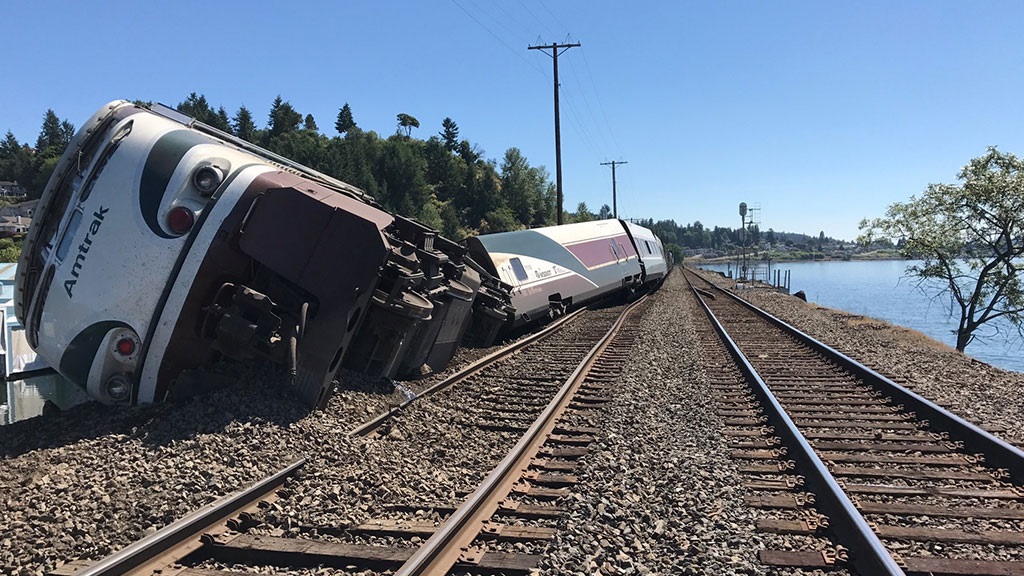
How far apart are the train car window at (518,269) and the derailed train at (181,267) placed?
742cm

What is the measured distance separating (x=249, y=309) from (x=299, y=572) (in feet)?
9.58

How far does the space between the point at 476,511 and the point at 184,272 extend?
11.6 feet

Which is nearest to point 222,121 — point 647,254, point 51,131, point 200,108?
point 200,108

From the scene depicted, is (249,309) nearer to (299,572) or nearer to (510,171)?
(299,572)

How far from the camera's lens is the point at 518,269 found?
14.2m

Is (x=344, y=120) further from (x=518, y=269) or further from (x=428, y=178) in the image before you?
(x=518, y=269)

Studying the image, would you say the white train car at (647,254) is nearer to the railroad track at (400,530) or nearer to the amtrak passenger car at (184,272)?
the amtrak passenger car at (184,272)

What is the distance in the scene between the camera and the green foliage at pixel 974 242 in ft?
82.1

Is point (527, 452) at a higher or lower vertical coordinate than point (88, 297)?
lower

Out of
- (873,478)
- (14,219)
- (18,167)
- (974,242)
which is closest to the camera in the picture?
(873,478)

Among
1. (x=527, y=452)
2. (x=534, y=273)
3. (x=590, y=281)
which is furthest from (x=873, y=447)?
(x=590, y=281)

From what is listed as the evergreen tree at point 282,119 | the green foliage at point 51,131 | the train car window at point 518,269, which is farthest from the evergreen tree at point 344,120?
the train car window at point 518,269

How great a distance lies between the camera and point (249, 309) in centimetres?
577

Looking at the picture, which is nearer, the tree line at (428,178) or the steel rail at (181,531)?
the steel rail at (181,531)
